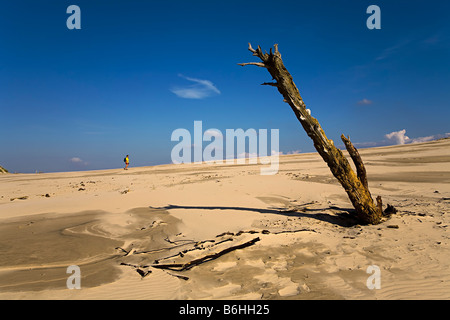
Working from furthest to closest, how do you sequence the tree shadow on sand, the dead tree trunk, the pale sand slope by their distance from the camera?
the tree shadow on sand
the dead tree trunk
the pale sand slope

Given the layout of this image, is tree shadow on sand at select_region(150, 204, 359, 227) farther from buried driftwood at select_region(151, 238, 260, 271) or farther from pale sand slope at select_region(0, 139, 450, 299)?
buried driftwood at select_region(151, 238, 260, 271)

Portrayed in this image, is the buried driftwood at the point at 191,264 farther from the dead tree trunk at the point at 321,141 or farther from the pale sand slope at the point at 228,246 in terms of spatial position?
the dead tree trunk at the point at 321,141

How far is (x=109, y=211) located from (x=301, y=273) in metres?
7.28

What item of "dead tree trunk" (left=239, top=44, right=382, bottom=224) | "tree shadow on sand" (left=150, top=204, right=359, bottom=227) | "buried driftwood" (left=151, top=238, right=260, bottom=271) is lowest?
"buried driftwood" (left=151, top=238, right=260, bottom=271)

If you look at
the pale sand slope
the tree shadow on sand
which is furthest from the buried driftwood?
the tree shadow on sand

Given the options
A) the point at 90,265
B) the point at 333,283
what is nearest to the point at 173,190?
the point at 90,265

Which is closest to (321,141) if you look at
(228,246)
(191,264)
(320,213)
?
(320,213)

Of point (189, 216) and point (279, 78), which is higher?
point (279, 78)

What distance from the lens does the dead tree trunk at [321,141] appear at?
19.9 ft

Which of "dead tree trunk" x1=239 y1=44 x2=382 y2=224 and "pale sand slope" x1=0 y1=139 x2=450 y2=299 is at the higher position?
"dead tree trunk" x1=239 y1=44 x2=382 y2=224

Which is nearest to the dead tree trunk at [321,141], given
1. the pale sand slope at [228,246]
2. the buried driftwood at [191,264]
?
the pale sand slope at [228,246]

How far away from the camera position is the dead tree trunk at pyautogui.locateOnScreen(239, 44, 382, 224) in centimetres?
608

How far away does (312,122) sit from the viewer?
6.17 metres
